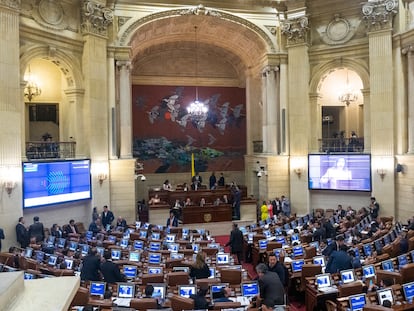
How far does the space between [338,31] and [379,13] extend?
97.1 inches

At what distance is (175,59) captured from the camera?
87.8 ft

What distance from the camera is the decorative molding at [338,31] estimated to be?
66.1 ft

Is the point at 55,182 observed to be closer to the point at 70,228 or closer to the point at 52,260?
the point at 70,228

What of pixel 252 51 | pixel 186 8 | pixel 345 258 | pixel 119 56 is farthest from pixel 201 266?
pixel 252 51

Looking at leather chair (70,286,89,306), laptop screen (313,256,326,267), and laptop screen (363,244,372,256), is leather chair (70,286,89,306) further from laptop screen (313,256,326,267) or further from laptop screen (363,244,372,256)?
laptop screen (363,244,372,256)

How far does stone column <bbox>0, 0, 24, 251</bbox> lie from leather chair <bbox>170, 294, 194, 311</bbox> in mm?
9212

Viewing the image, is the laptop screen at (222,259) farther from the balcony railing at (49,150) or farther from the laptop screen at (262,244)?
the balcony railing at (49,150)

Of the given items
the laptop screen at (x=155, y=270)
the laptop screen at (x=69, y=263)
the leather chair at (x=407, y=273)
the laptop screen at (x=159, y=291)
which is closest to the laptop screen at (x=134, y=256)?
the laptop screen at (x=155, y=270)

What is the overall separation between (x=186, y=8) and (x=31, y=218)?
12372 millimetres

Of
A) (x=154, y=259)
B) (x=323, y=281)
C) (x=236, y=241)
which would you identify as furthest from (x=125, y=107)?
(x=323, y=281)

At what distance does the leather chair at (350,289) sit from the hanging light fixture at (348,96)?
55.6 feet

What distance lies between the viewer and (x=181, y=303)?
696cm

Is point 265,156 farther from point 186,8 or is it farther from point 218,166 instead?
point 186,8

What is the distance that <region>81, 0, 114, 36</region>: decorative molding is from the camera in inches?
703
